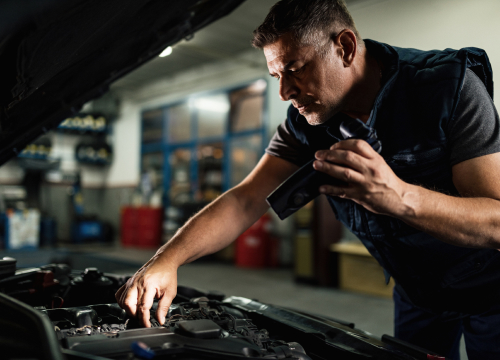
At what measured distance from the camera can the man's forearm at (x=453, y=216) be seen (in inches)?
27.4

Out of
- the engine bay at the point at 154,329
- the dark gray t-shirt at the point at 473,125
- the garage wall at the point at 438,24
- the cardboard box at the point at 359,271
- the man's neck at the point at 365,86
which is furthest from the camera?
the cardboard box at the point at 359,271

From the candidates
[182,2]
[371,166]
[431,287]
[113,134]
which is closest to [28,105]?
[182,2]

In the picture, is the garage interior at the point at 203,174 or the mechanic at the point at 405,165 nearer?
the mechanic at the point at 405,165

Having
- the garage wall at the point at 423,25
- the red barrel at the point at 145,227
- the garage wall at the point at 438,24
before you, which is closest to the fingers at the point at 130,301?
the garage wall at the point at 438,24

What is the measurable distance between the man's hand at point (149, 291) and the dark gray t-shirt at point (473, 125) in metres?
0.70

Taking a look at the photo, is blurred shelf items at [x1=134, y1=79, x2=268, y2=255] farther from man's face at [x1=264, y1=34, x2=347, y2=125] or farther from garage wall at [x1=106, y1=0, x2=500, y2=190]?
man's face at [x1=264, y1=34, x2=347, y2=125]

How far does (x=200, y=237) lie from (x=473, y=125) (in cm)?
71

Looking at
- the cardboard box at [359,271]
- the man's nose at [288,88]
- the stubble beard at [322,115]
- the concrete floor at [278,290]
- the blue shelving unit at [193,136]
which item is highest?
the blue shelving unit at [193,136]

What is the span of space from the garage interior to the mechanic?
1.96 meters

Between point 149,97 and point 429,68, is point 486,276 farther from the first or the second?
point 149,97

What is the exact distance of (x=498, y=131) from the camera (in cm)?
84

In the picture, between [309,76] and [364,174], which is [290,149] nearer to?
[309,76]

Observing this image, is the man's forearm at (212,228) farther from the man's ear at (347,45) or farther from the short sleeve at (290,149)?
the man's ear at (347,45)

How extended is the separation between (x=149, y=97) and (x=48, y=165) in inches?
96.6
